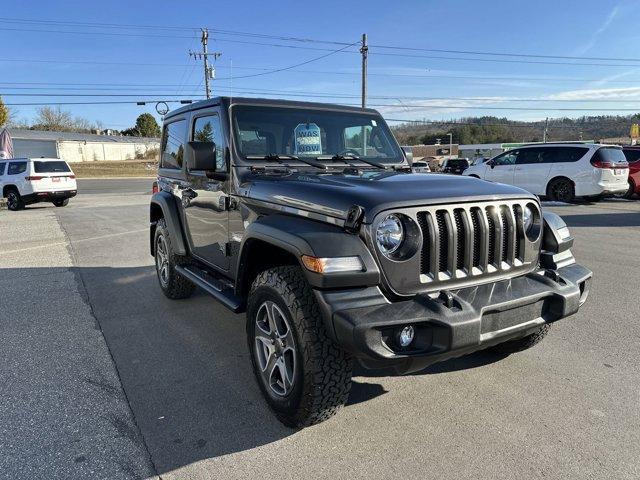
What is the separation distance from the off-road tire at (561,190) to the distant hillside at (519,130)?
58.8 metres

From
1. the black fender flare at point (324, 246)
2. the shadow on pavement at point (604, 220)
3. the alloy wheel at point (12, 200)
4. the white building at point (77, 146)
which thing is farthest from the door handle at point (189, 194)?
the white building at point (77, 146)

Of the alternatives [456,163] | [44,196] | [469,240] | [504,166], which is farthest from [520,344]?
[456,163]

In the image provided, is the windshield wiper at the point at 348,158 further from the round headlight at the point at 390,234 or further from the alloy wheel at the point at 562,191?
the alloy wheel at the point at 562,191

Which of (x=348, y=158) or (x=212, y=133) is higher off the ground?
(x=212, y=133)

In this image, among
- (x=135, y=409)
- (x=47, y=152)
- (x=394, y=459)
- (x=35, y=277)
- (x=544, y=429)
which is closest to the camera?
(x=394, y=459)

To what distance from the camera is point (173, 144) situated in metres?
5.27

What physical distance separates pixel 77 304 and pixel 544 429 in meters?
4.72

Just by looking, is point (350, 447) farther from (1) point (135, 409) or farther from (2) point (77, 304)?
(2) point (77, 304)

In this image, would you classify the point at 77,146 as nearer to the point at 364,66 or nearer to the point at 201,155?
the point at 364,66

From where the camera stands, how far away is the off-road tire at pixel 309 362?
2.53 metres

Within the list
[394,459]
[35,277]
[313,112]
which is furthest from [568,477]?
[35,277]

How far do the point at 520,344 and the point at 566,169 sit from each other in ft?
41.1

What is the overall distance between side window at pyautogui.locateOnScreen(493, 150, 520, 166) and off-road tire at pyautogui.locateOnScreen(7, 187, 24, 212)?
1599 centimetres

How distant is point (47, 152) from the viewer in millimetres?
58312
